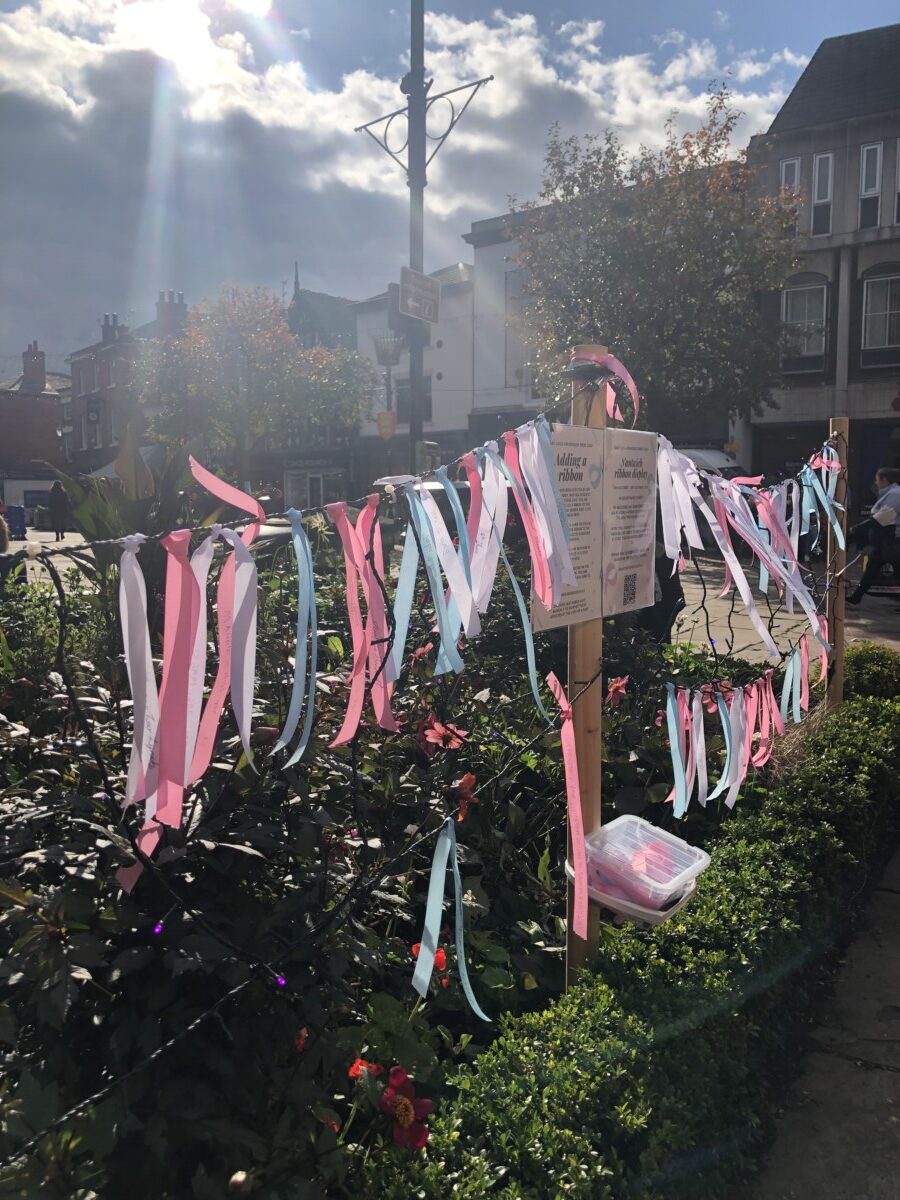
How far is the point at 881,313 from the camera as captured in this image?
23.8 metres

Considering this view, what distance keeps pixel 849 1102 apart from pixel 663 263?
57.9ft

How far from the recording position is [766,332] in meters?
20.3

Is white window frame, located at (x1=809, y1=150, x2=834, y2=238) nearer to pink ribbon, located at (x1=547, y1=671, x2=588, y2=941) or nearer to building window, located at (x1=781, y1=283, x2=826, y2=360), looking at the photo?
building window, located at (x1=781, y1=283, x2=826, y2=360)

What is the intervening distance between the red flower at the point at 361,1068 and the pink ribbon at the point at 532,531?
1.14 meters

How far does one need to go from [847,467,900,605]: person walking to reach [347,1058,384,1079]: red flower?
10.5m

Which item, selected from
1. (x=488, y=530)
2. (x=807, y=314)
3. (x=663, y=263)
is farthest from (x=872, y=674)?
(x=807, y=314)

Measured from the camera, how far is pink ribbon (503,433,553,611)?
220cm

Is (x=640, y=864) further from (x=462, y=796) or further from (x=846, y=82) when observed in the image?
(x=846, y=82)

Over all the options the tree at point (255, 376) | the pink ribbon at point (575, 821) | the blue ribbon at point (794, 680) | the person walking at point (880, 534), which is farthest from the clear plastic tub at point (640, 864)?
the tree at point (255, 376)

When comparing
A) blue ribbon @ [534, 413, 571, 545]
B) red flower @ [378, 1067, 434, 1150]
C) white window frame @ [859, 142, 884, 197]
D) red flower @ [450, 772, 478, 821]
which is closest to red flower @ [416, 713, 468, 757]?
red flower @ [450, 772, 478, 821]

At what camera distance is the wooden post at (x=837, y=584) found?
16.1ft

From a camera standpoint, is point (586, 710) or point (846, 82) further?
point (846, 82)

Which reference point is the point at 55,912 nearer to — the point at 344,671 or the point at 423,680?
the point at 344,671

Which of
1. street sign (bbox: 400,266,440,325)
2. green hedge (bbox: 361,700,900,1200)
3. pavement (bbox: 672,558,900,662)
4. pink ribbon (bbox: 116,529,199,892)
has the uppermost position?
street sign (bbox: 400,266,440,325)
